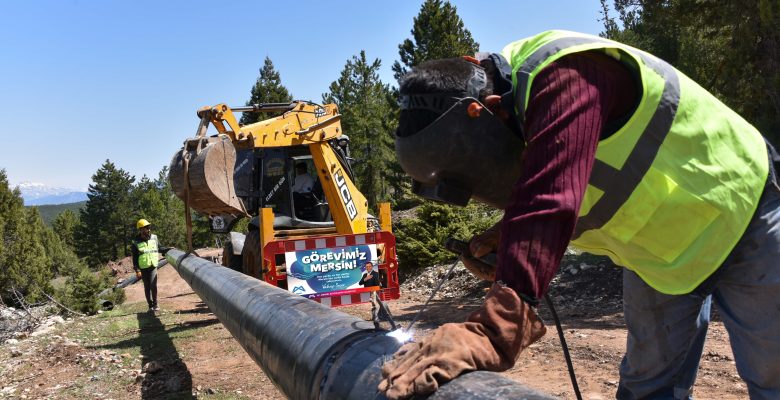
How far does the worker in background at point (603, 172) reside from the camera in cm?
A: 130

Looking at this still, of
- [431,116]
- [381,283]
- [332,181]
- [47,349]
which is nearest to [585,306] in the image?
[381,283]

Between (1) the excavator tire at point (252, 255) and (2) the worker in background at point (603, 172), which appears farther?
(1) the excavator tire at point (252, 255)

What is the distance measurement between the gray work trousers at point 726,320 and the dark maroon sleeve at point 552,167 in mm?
657

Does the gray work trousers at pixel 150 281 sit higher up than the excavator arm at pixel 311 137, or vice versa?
the excavator arm at pixel 311 137

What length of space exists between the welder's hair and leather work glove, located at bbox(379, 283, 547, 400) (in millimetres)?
632

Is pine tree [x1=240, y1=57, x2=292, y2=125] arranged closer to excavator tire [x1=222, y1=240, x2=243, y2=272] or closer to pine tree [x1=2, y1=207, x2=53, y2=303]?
pine tree [x1=2, y1=207, x2=53, y2=303]

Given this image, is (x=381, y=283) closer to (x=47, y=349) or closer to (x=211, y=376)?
(x=211, y=376)

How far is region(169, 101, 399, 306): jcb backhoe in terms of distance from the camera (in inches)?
312

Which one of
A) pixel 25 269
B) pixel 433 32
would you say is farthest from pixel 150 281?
pixel 433 32

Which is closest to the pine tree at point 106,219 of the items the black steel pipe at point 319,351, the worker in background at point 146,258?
the worker in background at point 146,258

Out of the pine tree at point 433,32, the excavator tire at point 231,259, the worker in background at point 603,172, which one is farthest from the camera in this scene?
the pine tree at point 433,32

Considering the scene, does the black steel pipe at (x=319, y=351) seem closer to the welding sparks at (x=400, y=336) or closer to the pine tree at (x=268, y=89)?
the welding sparks at (x=400, y=336)

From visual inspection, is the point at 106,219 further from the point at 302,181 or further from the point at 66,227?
the point at 302,181

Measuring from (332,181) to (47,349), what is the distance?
4323 millimetres
